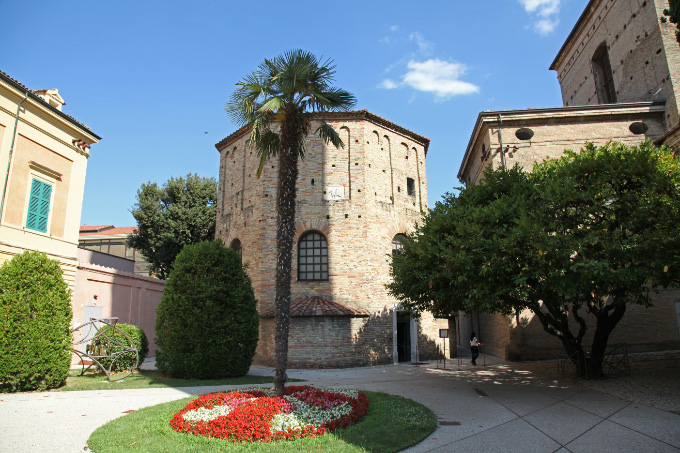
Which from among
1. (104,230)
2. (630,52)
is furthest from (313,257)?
(104,230)

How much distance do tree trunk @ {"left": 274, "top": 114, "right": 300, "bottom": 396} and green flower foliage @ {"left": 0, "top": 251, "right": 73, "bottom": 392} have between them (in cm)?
663

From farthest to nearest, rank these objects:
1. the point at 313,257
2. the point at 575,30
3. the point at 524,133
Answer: the point at 575,30, the point at 524,133, the point at 313,257

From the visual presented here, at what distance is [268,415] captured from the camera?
7117mm

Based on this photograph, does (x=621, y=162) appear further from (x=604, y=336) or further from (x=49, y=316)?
(x=49, y=316)

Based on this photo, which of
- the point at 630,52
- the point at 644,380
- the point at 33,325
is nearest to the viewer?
the point at 33,325

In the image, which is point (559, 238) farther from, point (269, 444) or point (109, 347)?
point (109, 347)

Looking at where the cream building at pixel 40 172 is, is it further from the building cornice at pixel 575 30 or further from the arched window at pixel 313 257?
the building cornice at pixel 575 30

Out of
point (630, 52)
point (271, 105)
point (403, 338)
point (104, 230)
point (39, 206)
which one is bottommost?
point (403, 338)

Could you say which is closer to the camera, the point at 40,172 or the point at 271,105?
the point at 271,105

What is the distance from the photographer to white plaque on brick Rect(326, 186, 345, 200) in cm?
1980

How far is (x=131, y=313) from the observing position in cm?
2153

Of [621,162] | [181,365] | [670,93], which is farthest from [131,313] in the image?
[670,93]

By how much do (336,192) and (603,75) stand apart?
59.6ft

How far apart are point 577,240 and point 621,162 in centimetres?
294
